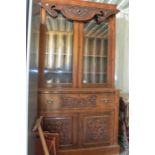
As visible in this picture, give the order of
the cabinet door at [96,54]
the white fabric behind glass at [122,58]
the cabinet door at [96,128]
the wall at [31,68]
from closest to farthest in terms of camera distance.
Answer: the wall at [31,68]
the cabinet door at [96,128]
the cabinet door at [96,54]
the white fabric behind glass at [122,58]

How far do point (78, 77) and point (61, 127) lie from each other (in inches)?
28.3

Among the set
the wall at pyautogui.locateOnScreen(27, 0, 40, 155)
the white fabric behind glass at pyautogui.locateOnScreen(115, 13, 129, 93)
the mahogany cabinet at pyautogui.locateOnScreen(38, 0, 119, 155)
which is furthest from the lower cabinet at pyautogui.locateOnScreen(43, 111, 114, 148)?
the wall at pyautogui.locateOnScreen(27, 0, 40, 155)

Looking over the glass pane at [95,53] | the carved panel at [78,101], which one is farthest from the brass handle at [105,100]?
the glass pane at [95,53]

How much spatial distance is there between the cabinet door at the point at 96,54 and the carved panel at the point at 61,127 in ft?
1.88

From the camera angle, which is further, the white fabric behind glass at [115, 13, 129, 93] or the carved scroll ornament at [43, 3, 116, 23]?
the white fabric behind glass at [115, 13, 129, 93]

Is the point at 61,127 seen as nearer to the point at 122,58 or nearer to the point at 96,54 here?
the point at 96,54

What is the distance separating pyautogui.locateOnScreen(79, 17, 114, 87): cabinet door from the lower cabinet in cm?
46

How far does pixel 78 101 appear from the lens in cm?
262

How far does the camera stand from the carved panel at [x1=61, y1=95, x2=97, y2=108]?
257cm

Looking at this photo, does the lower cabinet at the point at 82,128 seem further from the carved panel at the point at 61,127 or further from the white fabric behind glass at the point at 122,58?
the white fabric behind glass at the point at 122,58

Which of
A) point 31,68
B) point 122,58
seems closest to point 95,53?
point 122,58

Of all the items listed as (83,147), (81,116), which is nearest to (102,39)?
(81,116)

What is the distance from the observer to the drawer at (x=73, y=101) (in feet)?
8.23

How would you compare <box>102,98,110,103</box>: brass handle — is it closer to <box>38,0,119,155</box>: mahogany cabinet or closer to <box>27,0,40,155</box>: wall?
<box>38,0,119,155</box>: mahogany cabinet
